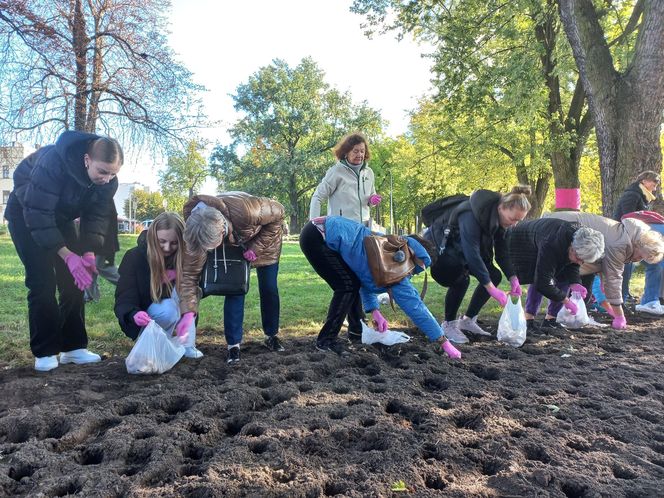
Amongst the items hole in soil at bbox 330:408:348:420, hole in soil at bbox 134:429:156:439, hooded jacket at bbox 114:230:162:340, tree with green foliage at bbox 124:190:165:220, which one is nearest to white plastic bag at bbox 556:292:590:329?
hole in soil at bbox 330:408:348:420

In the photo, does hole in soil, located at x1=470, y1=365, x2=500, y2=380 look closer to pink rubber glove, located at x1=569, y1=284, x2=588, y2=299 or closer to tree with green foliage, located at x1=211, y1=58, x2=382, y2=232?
pink rubber glove, located at x1=569, y1=284, x2=588, y2=299

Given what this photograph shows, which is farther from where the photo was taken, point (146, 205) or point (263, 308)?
point (146, 205)

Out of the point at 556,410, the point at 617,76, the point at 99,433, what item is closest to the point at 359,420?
the point at 556,410

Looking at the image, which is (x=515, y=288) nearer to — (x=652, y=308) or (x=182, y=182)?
(x=652, y=308)

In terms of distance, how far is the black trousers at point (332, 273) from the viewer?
12.8 ft

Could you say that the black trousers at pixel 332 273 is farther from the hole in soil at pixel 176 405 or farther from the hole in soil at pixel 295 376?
the hole in soil at pixel 176 405

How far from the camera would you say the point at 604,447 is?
7.89 ft

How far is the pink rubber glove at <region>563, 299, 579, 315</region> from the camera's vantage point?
4.77 metres

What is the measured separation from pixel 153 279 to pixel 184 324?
391 millimetres

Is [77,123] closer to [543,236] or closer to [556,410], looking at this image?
[543,236]

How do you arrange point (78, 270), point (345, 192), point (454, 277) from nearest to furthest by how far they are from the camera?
1. point (78, 270)
2. point (454, 277)
3. point (345, 192)

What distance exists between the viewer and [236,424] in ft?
8.69

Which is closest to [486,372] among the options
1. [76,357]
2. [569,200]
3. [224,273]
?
[224,273]

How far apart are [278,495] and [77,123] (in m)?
9.36
